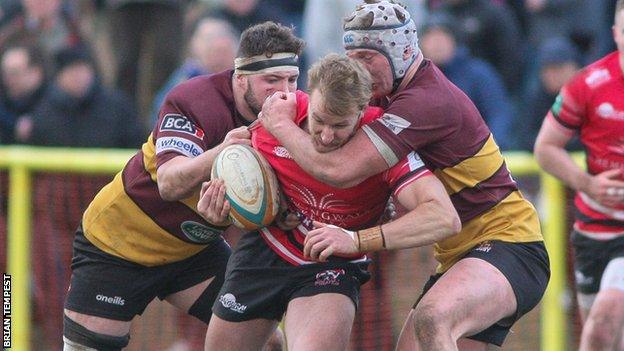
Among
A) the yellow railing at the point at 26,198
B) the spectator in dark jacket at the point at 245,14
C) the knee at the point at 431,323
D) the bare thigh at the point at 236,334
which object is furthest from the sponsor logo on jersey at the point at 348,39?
the spectator in dark jacket at the point at 245,14

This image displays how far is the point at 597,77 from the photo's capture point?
27.8 ft

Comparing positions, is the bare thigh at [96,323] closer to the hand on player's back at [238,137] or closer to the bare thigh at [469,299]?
the hand on player's back at [238,137]

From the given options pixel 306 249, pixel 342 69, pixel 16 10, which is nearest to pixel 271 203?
pixel 306 249

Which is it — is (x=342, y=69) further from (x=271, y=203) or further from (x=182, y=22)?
(x=182, y=22)

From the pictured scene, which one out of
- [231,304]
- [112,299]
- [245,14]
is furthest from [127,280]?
[245,14]

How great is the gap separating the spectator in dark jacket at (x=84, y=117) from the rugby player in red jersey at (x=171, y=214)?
2775 millimetres

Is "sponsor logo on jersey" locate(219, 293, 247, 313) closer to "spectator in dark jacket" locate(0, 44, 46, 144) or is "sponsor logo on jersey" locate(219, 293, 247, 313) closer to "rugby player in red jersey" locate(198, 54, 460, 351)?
"rugby player in red jersey" locate(198, 54, 460, 351)

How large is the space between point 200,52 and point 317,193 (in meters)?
4.08

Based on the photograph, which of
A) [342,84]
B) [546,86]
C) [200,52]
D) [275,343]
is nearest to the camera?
[342,84]

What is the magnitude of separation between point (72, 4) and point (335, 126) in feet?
→ 20.2

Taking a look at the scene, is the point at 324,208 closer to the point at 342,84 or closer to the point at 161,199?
the point at 342,84

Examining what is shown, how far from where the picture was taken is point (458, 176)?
708 centimetres

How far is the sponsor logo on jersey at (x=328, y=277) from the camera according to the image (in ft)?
23.4

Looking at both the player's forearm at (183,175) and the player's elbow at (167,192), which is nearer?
the player's forearm at (183,175)
